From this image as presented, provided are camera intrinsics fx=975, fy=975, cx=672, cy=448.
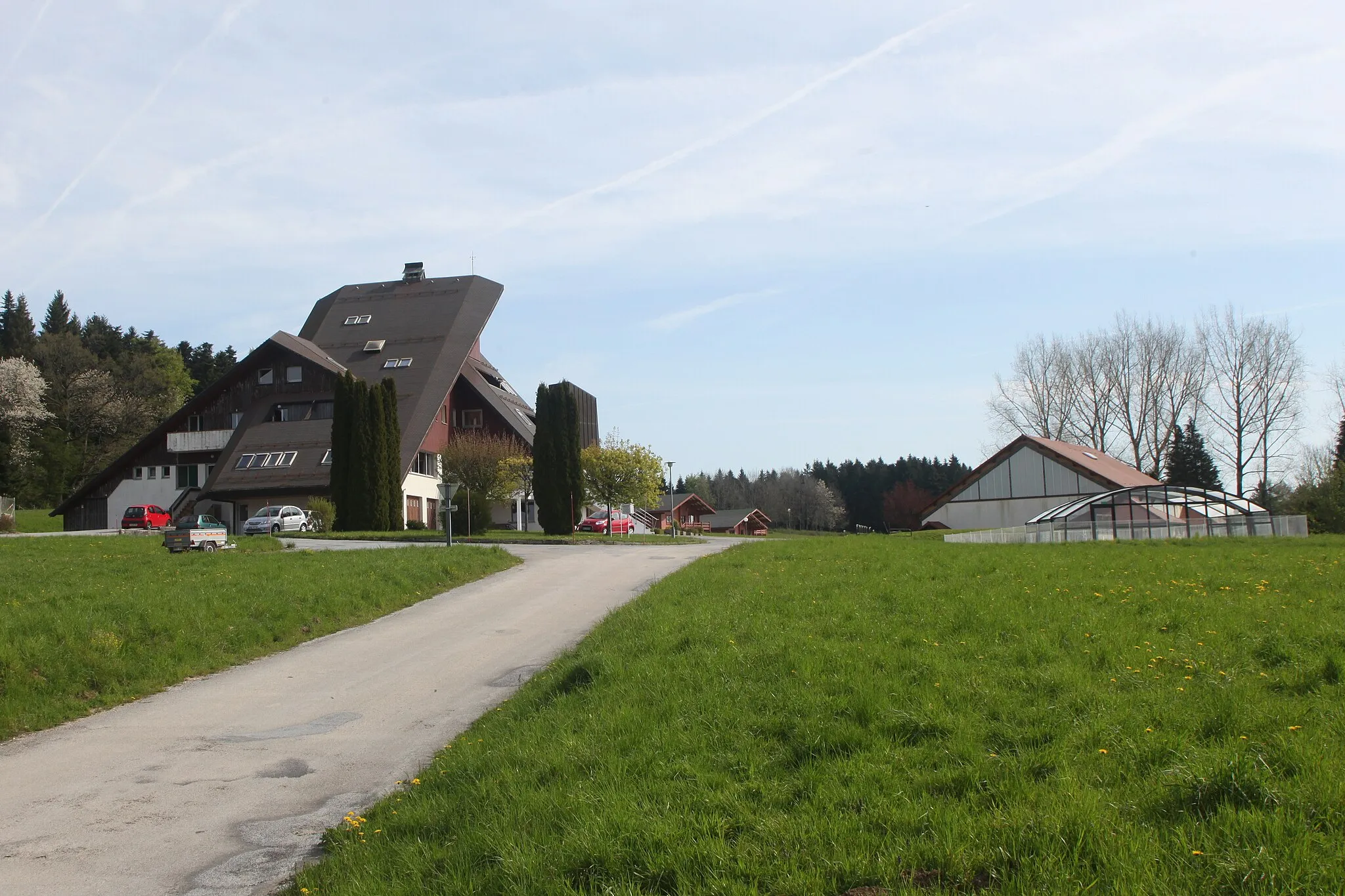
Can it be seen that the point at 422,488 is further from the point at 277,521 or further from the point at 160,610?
the point at 160,610

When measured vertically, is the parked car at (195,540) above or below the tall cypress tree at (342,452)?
below

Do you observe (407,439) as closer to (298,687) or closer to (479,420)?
(479,420)

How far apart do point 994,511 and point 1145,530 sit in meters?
19.1

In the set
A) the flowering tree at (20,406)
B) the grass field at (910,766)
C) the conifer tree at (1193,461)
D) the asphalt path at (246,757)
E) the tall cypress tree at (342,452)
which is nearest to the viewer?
the grass field at (910,766)

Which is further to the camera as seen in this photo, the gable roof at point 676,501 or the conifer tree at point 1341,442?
the gable roof at point 676,501

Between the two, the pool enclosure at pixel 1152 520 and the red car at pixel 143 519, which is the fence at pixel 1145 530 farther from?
the red car at pixel 143 519

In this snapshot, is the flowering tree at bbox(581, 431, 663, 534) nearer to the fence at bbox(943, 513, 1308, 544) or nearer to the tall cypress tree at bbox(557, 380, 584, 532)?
the tall cypress tree at bbox(557, 380, 584, 532)

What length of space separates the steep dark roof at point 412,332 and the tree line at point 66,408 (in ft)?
66.4

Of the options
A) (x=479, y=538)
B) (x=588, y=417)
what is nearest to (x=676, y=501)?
(x=588, y=417)

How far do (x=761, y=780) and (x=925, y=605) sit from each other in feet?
20.6

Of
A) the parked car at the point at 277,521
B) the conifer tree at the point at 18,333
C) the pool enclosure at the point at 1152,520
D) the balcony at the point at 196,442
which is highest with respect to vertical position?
the conifer tree at the point at 18,333

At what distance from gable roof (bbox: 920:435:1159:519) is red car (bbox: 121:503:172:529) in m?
41.9

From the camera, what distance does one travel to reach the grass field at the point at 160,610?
1100 centimetres

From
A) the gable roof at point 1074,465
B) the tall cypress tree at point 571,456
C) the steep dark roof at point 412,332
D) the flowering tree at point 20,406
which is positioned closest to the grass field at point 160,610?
the tall cypress tree at point 571,456
